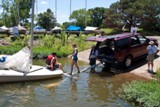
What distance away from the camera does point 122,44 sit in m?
18.3

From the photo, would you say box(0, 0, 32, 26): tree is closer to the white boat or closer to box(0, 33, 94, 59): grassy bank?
box(0, 33, 94, 59): grassy bank

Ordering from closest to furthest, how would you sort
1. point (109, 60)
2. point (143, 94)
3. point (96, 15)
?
1. point (143, 94)
2. point (109, 60)
3. point (96, 15)

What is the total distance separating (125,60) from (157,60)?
2.91 meters

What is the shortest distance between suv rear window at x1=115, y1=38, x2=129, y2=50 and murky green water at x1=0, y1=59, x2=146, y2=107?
1.59 m

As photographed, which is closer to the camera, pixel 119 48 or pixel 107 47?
pixel 119 48

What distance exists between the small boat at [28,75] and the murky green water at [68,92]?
0.77ft

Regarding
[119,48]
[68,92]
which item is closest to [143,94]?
[68,92]

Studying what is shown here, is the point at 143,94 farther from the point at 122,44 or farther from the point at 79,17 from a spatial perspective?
the point at 79,17

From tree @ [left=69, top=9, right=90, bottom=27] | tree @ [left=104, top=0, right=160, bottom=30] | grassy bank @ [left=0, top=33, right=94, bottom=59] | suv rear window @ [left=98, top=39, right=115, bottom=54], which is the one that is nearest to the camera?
suv rear window @ [left=98, top=39, right=115, bottom=54]

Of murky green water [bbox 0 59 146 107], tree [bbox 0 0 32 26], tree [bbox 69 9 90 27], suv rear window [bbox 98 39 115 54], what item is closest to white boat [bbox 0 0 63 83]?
murky green water [bbox 0 59 146 107]

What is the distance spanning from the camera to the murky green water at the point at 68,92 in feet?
39.3

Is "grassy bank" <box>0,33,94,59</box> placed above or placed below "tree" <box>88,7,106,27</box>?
below

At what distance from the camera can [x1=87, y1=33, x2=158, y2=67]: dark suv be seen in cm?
1788

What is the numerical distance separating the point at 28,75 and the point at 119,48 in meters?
5.48
